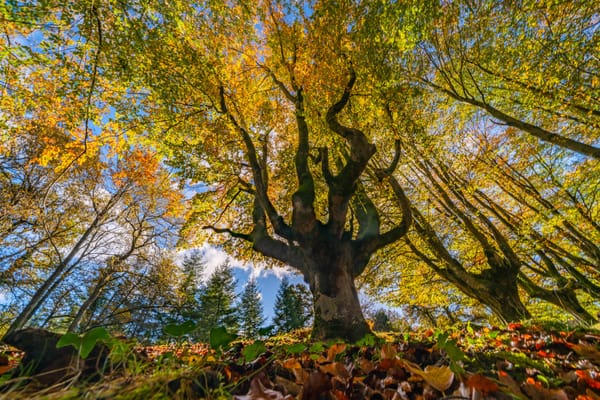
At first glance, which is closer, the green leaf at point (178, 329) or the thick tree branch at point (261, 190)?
the green leaf at point (178, 329)

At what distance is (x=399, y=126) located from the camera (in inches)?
189

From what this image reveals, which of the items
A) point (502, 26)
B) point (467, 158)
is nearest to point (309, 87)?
point (502, 26)

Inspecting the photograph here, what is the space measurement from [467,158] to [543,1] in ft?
13.9

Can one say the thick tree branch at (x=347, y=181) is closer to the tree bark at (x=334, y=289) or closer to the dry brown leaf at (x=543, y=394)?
the tree bark at (x=334, y=289)

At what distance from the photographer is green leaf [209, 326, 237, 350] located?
1233 mm

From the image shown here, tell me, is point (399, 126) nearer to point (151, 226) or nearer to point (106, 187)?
point (151, 226)

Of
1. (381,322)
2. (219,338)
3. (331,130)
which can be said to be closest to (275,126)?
(331,130)

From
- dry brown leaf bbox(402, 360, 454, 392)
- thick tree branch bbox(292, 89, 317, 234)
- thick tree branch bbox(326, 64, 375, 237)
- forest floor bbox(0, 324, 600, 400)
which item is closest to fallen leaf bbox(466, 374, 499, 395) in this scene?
forest floor bbox(0, 324, 600, 400)

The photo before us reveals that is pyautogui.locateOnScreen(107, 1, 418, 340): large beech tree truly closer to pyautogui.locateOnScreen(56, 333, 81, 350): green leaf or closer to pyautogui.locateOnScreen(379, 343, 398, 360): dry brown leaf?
pyautogui.locateOnScreen(379, 343, 398, 360): dry brown leaf

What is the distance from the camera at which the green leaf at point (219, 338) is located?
4.05 ft

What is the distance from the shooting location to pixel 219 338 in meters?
1.28

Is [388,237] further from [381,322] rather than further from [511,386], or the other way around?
[381,322]

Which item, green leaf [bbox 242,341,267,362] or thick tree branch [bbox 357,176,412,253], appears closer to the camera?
green leaf [bbox 242,341,267,362]

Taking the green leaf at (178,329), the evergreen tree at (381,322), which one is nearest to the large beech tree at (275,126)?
the green leaf at (178,329)
